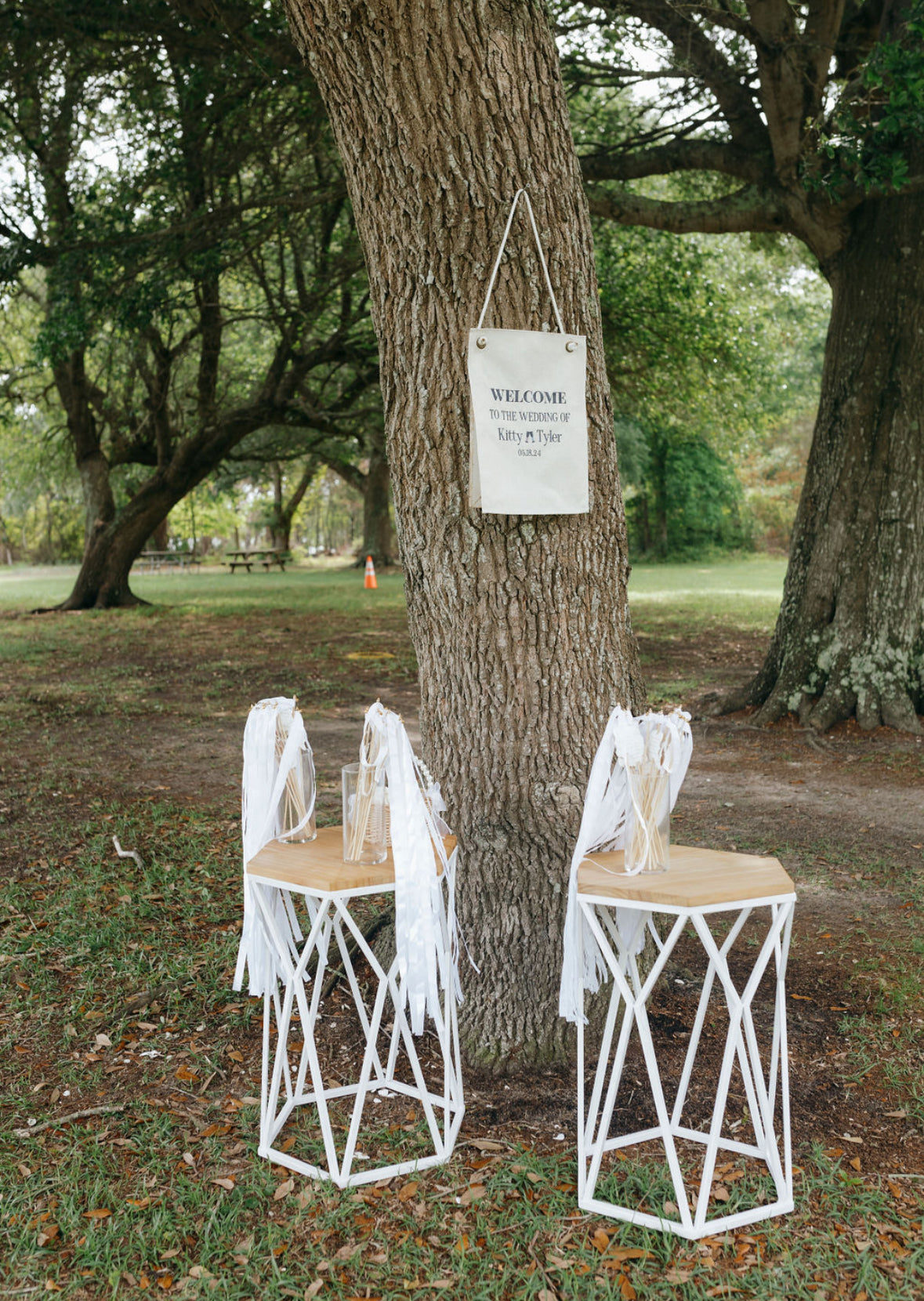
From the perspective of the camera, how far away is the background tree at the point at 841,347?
7594mm

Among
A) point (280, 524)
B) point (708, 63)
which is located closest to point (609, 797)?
point (708, 63)

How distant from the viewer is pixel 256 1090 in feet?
10.4

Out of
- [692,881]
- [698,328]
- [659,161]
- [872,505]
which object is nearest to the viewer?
[692,881]

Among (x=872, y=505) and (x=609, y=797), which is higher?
(x=872, y=505)

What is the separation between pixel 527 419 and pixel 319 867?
4.53ft

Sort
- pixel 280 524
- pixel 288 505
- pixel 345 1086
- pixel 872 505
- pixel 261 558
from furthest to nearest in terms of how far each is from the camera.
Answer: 1. pixel 288 505
2. pixel 280 524
3. pixel 261 558
4. pixel 872 505
5. pixel 345 1086

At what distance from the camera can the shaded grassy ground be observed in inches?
93.4

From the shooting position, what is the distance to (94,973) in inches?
155

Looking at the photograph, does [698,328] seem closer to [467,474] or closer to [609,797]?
[467,474]

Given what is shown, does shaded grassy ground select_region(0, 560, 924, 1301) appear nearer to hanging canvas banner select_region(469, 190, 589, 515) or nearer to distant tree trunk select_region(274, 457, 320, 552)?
hanging canvas banner select_region(469, 190, 589, 515)

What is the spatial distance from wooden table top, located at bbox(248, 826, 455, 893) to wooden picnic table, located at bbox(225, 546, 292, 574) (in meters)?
33.0

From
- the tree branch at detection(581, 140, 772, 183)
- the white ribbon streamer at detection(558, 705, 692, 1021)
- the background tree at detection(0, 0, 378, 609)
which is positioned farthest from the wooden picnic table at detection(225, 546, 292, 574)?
the white ribbon streamer at detection(558, 705, 692, 1021)

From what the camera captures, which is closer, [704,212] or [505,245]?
[505,245]

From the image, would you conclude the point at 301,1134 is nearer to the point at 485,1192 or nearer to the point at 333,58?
the point at 485,1192
